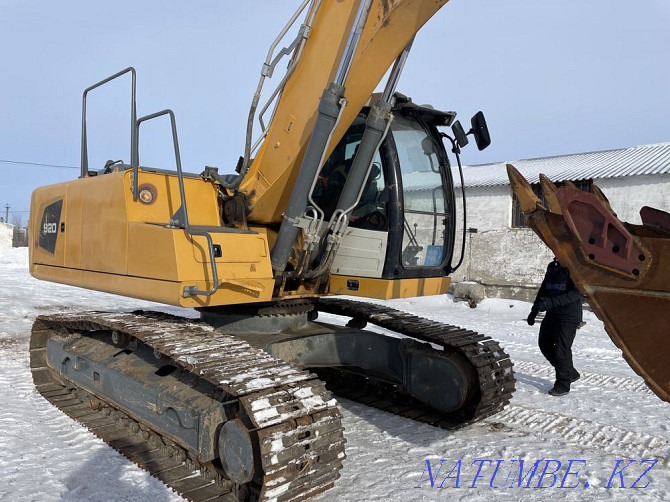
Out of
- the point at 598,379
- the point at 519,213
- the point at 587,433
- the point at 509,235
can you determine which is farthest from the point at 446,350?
the point at 519,213

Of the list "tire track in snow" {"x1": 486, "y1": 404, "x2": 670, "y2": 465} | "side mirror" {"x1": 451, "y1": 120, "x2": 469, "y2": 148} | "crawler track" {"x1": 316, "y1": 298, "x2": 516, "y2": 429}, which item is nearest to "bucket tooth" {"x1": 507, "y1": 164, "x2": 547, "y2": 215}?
"side mirror" {"x1": 451, "y1": 120, "x2": 469, "y2": 148}

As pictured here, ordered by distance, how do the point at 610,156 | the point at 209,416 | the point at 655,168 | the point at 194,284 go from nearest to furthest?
the point at 209,416
the point at 194,284
the point at 655,168
the point at 610,156

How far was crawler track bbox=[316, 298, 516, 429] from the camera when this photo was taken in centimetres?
450

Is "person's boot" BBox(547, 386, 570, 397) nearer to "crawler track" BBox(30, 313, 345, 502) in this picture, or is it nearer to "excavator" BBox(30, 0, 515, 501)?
"excavator" BBox(30, 0, 515, 501)

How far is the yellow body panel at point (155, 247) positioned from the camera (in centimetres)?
349

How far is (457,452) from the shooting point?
402cm

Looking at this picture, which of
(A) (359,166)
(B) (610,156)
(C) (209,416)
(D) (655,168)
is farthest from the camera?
(B) (610,156)

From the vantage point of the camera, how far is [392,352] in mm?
4914

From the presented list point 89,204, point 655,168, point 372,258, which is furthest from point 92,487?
point 655,168

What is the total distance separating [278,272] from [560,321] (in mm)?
3303

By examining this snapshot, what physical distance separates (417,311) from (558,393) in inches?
260

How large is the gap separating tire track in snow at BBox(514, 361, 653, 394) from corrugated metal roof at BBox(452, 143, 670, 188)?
701 centimetres

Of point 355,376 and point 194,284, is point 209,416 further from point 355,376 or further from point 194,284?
point 355,376

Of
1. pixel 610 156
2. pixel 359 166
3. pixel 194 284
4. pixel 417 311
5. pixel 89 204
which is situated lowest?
pixel 417 311
